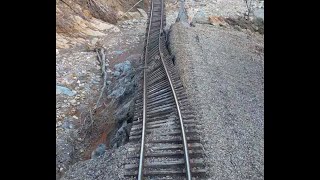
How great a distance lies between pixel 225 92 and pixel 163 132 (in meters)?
2.80

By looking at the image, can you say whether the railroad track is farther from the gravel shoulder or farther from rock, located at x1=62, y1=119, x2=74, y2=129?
rock, located at x1=62, y1=119, x2=74, y2=129

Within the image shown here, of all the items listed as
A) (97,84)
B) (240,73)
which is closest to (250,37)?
(240,73)

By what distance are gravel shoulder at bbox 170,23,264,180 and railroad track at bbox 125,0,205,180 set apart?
28cm

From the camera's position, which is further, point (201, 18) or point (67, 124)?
point (201, 18)

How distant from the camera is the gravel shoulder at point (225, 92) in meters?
6.63

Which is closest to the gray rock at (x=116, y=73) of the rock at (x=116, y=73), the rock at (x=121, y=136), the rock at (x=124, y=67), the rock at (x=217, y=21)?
the rock at (x=116, y=73)

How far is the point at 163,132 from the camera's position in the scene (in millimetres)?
7523

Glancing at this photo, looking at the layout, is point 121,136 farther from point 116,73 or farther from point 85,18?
point 85,18

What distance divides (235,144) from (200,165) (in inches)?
45.0

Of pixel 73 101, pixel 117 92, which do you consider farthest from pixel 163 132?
pixel 73 101

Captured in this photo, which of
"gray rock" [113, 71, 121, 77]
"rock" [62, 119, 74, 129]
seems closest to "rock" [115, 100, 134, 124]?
"rock" [62, 119, 74, 129]

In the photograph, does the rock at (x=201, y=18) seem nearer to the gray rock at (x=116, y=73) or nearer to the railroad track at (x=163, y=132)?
the gray rock at (x=116, y=73)

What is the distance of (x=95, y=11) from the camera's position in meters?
19.3
